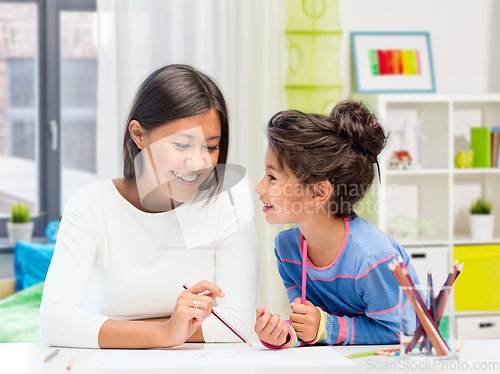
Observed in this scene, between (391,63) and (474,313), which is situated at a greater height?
(391,63)

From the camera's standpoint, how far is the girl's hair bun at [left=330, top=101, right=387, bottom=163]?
107cm

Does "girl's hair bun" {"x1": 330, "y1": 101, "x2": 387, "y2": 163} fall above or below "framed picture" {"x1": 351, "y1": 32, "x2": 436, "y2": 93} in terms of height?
below

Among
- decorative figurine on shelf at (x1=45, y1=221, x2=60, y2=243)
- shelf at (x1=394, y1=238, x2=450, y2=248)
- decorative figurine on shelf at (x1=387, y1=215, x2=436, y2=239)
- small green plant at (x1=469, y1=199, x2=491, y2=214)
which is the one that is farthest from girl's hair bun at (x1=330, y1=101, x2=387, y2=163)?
decorative figurine on shelf at (x1=45, y1=221, x2=60, y2=243)

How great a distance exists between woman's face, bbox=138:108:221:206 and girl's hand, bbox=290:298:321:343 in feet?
1.18

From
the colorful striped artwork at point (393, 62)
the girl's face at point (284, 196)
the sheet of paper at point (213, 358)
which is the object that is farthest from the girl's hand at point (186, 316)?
the colorful striped artwork at point (393, 62)

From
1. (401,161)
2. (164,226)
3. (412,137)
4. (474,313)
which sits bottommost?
(474,313)

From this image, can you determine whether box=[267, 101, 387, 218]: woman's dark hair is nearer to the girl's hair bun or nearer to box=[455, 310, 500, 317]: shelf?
the girl's hair bun

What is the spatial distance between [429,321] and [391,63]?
2077 mm

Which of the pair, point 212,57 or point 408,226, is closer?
point 212,57

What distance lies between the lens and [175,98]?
1.04 metres

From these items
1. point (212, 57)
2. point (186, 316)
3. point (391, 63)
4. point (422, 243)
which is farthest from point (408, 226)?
point (186, 316)

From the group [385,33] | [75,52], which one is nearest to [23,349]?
[75,52]

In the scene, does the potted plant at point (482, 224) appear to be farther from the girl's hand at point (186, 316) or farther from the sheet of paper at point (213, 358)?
the girl's hand at point (186, 316)

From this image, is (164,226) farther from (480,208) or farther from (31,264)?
(480,208)
